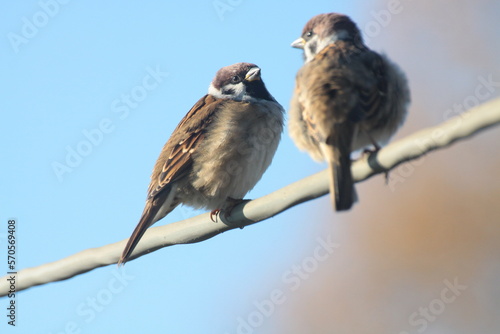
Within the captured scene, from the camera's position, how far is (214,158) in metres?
5.03

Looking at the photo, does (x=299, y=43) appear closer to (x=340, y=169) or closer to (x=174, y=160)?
(x=174, y=160)

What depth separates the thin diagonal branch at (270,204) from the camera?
90.0 inches

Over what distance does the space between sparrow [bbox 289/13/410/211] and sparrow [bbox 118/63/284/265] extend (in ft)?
3.32

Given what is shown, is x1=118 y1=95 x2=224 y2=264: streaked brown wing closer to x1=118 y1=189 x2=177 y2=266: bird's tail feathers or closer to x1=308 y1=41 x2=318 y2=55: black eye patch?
x1=118 y1=189 x2=177 y2=266: bird's tail feathers

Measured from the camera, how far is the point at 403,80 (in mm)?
3975

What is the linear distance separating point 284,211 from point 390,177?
1105mm

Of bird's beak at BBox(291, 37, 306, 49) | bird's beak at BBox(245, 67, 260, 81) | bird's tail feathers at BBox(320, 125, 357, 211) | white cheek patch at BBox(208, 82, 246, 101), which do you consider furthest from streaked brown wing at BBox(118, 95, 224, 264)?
bird's tail feathers at BBox(320, 125, 357, 211)

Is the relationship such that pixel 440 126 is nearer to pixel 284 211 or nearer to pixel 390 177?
pixel 284 211

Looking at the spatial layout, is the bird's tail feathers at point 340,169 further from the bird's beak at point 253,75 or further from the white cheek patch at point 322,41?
the bird's beak at point 253,75

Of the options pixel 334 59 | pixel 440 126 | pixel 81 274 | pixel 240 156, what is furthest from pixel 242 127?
pixel 440 126

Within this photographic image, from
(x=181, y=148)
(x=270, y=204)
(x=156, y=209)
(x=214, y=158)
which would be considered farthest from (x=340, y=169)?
(x=181, y=148)

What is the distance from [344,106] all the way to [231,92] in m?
2.36

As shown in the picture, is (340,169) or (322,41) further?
(322,41)

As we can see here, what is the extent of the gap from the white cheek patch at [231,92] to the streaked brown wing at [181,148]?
0.60ft
